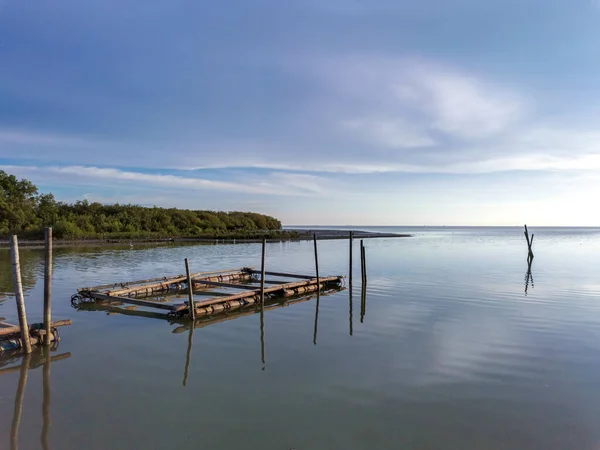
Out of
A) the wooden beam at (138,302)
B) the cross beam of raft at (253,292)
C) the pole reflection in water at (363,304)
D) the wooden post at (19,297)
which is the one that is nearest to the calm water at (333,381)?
the pole reflection in water at (363,304)

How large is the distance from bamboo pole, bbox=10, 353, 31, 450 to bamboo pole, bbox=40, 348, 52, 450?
0.93 feet

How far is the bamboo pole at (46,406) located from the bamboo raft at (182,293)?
13.0ft

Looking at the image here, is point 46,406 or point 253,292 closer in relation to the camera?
point 46,406

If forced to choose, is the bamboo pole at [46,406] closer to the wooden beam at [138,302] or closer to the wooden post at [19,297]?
the wooden post at [19,297]

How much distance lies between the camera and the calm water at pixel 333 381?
561 cm

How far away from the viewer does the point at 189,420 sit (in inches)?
235

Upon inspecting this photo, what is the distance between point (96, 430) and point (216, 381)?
2184 millimetres

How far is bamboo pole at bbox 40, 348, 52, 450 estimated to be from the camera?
5.42 m

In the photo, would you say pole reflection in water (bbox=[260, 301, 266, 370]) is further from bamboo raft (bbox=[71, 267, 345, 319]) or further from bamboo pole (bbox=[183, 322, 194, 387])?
bamboo pole (bbox=[183, 322, 194, 387])

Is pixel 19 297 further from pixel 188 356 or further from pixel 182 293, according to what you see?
pixel 182 293

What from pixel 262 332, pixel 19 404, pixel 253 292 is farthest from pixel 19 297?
pixel 253 292

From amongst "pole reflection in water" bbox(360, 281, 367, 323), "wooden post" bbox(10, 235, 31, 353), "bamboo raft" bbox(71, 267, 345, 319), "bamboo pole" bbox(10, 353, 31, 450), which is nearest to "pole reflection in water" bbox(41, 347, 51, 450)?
"bamboo pole" bbox(10, 353, 31, 450)

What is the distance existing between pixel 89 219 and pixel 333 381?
54969 mm

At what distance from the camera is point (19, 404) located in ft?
21.3
